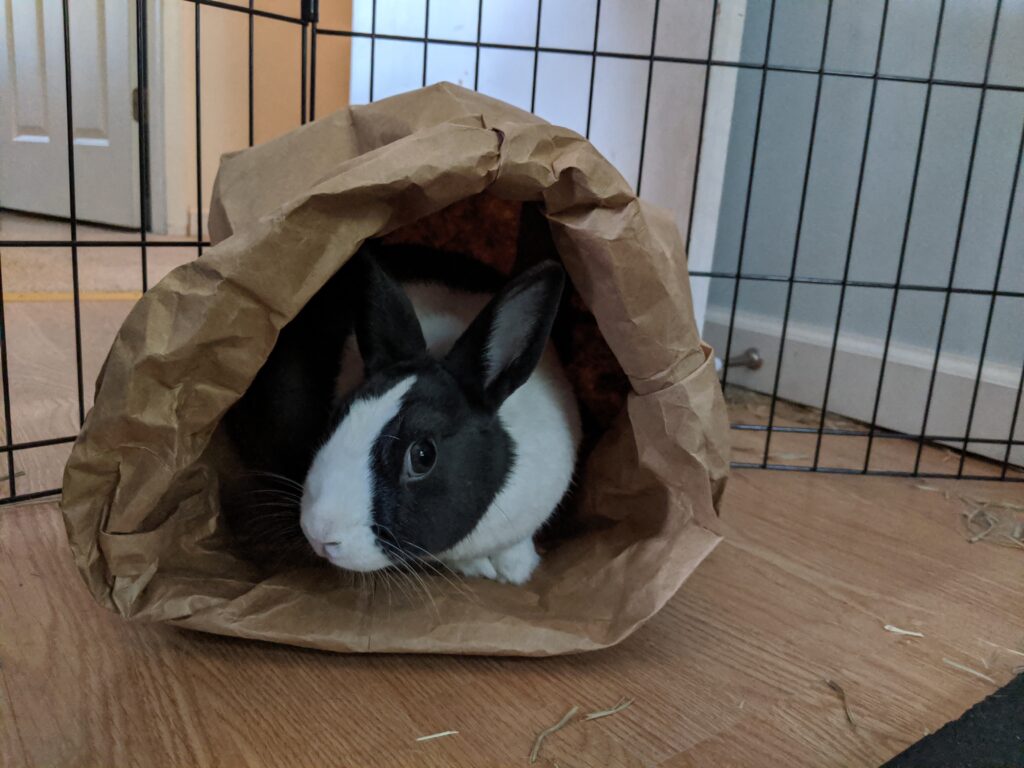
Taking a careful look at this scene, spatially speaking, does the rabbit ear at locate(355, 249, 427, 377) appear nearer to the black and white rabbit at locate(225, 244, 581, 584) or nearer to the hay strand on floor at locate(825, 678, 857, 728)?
the black and white rabbit at locate(225, 244, 581, 584)

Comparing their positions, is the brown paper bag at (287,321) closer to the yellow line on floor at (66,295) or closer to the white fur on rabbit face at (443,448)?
the white fur on rabbit face at (443,448)

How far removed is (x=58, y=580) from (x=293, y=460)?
0.43 metres

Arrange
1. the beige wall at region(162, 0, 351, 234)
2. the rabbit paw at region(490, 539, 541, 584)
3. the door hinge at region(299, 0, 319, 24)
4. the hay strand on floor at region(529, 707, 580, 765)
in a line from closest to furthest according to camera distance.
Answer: the hay strand on floor at region(529, 707, 580, 765)
the rabbit paw at region(490, 539, 541, 584)
the door hinge at region(299, 0, 319, 24)
the beige wall at region(162, 0, 351, 234)

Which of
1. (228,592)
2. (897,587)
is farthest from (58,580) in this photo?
(897,587)

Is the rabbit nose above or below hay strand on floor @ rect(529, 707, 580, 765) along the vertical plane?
above

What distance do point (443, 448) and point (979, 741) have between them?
0.85 m

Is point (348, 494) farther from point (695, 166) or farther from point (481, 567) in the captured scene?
point (695, 166)

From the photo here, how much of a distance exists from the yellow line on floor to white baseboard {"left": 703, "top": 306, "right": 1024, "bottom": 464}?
246 cm

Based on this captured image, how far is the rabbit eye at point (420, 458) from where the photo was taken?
131cm

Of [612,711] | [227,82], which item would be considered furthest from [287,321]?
[227,82]

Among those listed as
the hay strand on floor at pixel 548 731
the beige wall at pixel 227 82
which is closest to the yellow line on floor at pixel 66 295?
the beige wall at pixel 227 82

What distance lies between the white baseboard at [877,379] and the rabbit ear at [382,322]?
1.64 metres

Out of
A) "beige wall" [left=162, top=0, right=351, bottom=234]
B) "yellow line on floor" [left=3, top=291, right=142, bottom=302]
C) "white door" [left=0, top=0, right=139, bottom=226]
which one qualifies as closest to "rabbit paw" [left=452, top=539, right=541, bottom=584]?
"yellow line on floor" [left=3, top=291, right=142, bottom=302]

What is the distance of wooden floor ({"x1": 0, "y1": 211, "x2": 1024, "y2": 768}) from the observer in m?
1.11
